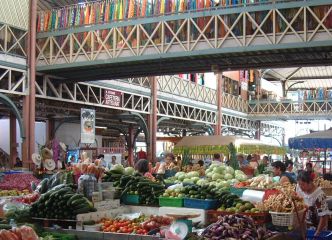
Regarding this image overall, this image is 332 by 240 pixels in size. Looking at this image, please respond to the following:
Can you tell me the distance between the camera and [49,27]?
645 inches

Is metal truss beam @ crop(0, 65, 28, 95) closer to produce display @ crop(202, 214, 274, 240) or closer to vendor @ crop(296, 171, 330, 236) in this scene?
vendor @ crop(296, 171, 330, 236)

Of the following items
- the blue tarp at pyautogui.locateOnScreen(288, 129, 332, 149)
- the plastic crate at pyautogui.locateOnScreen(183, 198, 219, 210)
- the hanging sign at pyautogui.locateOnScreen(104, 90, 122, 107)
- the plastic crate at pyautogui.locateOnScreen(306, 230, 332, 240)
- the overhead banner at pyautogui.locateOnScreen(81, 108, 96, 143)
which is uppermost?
the hanging sign at pyautogui.locateOnScreen(104, 90, 122, 107)

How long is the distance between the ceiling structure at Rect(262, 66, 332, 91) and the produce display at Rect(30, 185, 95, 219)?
33.1m

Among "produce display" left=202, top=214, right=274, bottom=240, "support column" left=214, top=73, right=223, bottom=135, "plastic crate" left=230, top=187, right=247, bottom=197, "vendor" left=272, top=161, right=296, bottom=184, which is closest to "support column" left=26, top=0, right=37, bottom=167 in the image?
"vendor" left=272, top=161, right=296, bottom=184

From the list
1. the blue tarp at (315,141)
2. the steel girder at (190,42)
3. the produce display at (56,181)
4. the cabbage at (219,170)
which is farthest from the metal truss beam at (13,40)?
the blue tarp at (315,141)

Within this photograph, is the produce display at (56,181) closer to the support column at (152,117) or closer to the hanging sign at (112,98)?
the hanging sign at (112,98)

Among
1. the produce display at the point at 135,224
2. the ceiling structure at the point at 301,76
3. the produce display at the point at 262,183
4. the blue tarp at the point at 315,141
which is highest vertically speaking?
the ceiling structure at the point at 301,76

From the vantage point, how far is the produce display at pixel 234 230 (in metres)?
5.34

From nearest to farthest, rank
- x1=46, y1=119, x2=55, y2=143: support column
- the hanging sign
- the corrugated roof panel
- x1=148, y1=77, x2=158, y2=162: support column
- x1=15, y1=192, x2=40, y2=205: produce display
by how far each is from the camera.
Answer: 1. x1=15, y1=192, x2=40, y2=205: produce display
2. the corrugated roof panel
3. the hanging sign
4. x1=148, y1=77, x2=158, y2=162: support column
5. x1=46, y1=119, x2=55, y2=143: support column

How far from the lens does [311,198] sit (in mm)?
6766

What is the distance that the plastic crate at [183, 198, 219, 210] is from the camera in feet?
22.3

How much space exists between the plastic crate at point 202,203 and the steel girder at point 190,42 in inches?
262

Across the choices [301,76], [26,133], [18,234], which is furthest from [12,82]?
[301,76]

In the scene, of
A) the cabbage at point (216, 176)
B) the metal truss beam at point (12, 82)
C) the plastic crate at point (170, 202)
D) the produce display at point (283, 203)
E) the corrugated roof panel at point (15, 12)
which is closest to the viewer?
the produce display at point (283, 203)
